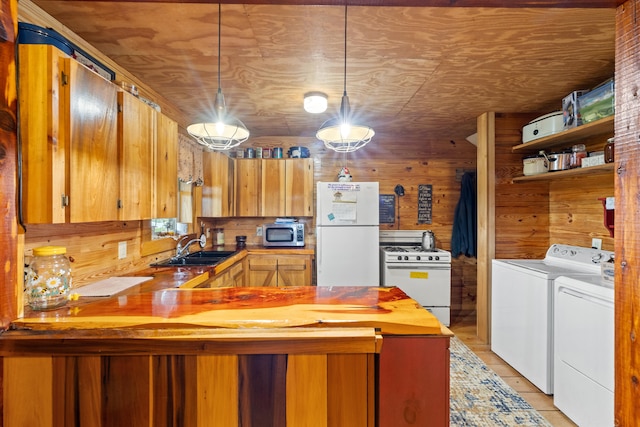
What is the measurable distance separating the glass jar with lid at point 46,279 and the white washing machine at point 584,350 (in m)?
2.70

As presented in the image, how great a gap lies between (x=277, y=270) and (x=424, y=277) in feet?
5.62

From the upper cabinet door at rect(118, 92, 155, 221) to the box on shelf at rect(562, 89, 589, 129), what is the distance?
304cm

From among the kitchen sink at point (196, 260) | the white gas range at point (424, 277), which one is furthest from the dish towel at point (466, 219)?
the kitchen sink at point (196, 260)

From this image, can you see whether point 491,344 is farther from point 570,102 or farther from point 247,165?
point 247,165

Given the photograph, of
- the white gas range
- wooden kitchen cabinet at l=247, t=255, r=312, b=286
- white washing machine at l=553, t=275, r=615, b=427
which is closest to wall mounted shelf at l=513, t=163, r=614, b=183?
white washing machine at l=553, t=275, r=615, b=427

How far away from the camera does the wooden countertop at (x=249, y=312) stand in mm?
949

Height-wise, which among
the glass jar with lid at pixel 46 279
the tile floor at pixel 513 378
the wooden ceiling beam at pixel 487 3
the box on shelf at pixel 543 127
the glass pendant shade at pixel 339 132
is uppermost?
the box on shelf at pixel 543 127

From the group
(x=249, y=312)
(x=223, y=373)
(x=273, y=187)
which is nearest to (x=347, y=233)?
(x=273, y=187)

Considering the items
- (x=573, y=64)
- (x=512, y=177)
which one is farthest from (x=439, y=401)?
(x=512, y=177)

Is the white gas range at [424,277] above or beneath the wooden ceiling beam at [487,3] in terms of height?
beneath

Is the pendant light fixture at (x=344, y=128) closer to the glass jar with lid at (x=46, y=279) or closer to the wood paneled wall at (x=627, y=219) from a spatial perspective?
the wood paneled wall at (x=627, y=219)

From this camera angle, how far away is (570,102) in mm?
2336

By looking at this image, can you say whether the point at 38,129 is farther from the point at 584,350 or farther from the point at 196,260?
the point at 584,350

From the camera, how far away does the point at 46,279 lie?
117cm
